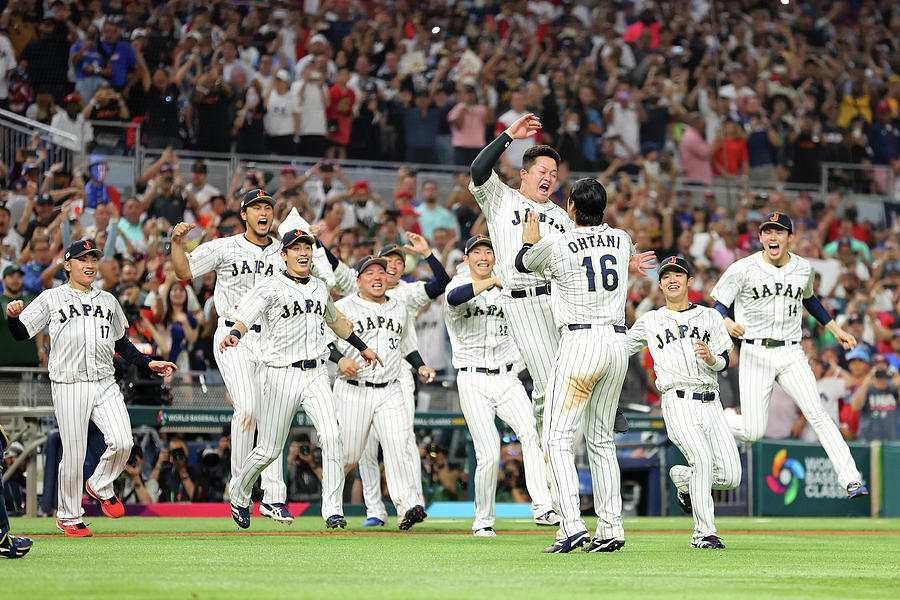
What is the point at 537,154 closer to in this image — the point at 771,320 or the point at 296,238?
the point at 296,238

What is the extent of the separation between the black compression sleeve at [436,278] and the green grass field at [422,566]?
207 cm

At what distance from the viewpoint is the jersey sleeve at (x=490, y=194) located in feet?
26.5

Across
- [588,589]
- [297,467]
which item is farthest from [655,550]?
[297,467]

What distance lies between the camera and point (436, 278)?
1036 cm

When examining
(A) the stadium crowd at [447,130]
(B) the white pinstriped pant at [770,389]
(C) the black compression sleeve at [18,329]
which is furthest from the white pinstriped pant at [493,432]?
(A) the stadium crowd at [447,130]

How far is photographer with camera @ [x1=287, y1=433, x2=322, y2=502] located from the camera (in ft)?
45.3

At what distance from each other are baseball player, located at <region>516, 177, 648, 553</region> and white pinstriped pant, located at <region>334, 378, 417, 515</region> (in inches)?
123

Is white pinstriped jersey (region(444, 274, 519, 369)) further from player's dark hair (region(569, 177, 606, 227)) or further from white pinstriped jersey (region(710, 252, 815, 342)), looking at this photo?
player's dark hair (region(569, 177, 606, 227))

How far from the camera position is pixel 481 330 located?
32.4 ft

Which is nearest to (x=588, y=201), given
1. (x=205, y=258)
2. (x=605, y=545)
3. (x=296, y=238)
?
(x=605, y=545)

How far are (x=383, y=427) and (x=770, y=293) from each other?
11.4 feet

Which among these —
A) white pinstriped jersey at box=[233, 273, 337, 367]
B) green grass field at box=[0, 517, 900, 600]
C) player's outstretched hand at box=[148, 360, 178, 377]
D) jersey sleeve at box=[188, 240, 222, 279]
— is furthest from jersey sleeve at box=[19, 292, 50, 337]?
green grass field at box=[0, 517, 900, 600]

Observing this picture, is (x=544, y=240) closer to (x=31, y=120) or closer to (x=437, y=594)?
(x=437, y=594)

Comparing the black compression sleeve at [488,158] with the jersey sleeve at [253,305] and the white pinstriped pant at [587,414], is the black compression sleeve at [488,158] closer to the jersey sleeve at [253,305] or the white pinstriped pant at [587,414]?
the white pinstriped pant at [587,414]
